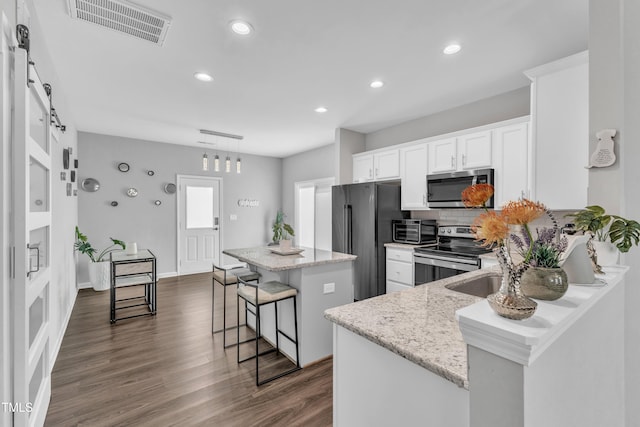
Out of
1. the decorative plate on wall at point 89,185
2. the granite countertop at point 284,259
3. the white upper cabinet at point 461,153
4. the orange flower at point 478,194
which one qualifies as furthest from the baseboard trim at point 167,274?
the orange flower at point 478,194

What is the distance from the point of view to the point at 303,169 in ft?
21.5

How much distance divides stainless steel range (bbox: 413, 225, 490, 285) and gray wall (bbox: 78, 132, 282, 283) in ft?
14.4

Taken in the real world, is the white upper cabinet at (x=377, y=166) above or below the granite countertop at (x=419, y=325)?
above

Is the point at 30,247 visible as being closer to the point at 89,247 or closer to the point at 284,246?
the point at 284,246

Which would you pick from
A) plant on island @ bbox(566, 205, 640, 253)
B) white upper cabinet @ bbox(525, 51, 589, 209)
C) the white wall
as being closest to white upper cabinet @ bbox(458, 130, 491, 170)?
white upper cabinet @ bbox(525, 51, 589, 209)

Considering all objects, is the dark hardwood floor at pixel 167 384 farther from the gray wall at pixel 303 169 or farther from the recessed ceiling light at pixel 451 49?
the gray wall at pixel 303 169

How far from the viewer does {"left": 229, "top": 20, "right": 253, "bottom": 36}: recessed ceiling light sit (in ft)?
6.73

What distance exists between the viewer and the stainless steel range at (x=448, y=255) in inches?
122

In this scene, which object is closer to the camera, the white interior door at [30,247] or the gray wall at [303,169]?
the white interior door at [30,247]

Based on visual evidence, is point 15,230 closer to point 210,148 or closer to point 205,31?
point 205,31

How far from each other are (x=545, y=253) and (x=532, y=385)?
1.30 ft

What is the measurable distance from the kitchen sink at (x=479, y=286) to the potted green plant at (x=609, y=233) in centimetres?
55

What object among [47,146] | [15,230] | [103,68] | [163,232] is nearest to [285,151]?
[163,232]

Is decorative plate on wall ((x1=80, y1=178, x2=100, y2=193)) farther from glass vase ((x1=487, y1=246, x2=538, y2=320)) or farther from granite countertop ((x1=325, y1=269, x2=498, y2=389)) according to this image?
glass vase ((x1=487, y1=246, x2=538, y2=320))
